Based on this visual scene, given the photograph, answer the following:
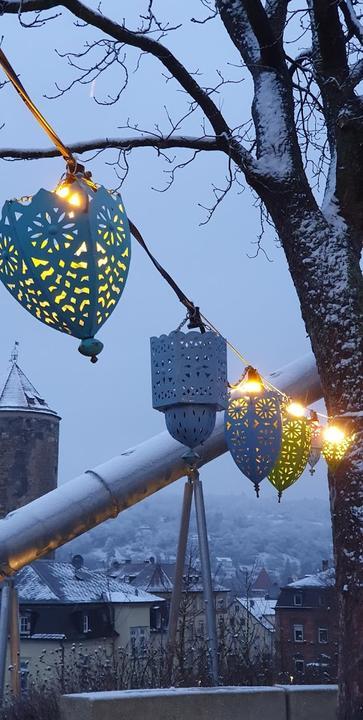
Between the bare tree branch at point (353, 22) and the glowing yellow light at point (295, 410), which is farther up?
the bare tree branch at point (353, 22)

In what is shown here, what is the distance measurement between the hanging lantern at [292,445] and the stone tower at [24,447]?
36.0 metres

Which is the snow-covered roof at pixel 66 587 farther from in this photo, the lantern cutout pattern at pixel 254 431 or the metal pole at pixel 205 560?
the lantern cutout pattern at pixel 254 431

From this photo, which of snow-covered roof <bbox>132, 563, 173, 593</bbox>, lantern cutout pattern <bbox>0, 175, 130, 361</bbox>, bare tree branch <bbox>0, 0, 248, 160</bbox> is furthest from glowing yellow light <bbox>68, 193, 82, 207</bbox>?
snow-covered roof <bbox>132, 563, 173, 593</bbox>

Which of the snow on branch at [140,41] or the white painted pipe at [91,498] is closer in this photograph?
the snow on branch at [140,41]

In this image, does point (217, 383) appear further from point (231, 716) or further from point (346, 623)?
point (231, 716)

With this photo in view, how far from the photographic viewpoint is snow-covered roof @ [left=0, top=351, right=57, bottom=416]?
4538 centimetres

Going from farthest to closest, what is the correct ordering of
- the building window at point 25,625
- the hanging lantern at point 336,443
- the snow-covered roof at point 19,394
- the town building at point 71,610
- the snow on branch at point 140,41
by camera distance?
1. the snow-covered roof at point 19,394
2. the building window at point 25,625
3. the town building at point 71,610
4. the snow on branch at point 140,41
5. the hanging lantern at point 336,443

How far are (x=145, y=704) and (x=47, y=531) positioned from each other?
4.13 m

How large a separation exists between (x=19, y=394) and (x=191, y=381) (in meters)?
41.1

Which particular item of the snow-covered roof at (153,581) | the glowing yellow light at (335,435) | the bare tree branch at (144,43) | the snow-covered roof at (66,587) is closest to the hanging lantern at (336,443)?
the glowing yellow light at (335,435)

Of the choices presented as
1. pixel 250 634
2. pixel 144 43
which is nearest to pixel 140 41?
pixel 144 43

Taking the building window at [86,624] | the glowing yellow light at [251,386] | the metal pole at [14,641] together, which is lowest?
the metal pole at [14,641]

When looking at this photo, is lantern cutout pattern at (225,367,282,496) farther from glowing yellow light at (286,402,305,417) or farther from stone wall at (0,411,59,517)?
stone wall at (0,411,59,517)

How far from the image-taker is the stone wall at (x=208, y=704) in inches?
231
